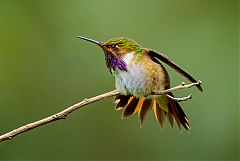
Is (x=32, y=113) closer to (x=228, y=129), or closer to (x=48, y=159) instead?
(x=48, y=159)

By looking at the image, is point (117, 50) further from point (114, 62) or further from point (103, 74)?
point (103, 74)

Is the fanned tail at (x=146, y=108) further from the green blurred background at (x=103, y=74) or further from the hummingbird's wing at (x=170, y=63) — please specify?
the green blurred background at (x=103, y=74)

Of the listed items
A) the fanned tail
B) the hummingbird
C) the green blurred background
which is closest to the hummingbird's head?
the hummingbird

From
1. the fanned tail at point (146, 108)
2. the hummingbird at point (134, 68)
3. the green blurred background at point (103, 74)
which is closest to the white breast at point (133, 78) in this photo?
the hummingbird at point (134, 68)

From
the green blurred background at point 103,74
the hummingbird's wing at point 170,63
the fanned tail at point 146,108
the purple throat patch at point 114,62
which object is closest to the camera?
the hummingbird's wing at point 170,63

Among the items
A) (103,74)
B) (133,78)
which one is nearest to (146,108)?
(133,78)

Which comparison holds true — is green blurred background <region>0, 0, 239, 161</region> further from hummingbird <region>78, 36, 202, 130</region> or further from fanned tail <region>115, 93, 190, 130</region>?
hummingbird <region>78, 36, 202, 130</region>
